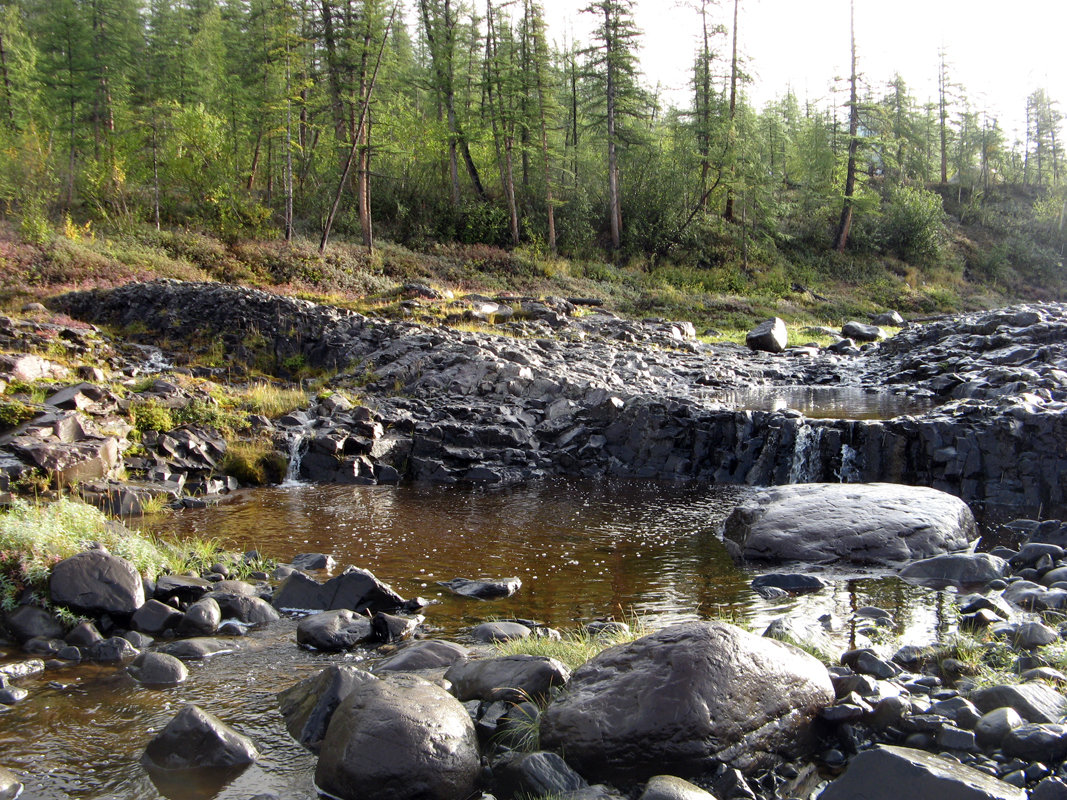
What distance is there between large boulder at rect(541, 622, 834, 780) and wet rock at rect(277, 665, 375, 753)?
1409 mm

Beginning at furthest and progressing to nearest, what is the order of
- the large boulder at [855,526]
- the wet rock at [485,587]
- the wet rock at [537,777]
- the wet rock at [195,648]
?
the large boulder at [855,526] < the wet rock at [485,587] < the wet rock at [195,648] < the wet rock at [537,777]

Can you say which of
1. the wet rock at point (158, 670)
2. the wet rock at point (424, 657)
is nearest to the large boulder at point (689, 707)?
the wet rock at point (424, 657)

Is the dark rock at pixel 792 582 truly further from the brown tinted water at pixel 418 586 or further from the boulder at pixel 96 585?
the boulder at pixel 96 585

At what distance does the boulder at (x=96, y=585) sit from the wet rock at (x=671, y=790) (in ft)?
17.2

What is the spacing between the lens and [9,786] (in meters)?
4.05

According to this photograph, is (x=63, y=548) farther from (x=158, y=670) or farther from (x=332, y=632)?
(x=332, y=632)

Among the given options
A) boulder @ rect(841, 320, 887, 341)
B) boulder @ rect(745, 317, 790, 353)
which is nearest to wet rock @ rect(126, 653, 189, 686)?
boulder @ rect(745, 317, 790, 353)

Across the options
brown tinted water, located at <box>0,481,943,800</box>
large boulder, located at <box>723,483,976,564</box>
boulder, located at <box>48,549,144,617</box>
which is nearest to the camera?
brown tinted water, located at <box>0,481,943,800</box>

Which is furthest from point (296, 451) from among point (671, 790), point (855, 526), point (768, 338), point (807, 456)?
point (768, 338)

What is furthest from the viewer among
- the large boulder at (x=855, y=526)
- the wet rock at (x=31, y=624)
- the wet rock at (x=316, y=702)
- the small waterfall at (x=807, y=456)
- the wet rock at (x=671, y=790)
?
the small waterfall at (x=807, y=456)

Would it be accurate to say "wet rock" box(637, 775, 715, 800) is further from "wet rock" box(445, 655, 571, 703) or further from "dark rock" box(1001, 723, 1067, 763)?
"dark rock" box(1001, 723, 1067, 763)

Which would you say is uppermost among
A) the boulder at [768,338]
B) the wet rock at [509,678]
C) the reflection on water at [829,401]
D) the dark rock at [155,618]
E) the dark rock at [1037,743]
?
the boulder at [768,338]

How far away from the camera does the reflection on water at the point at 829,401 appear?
53.4 feet

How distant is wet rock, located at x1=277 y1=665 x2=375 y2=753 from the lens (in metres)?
4.67
